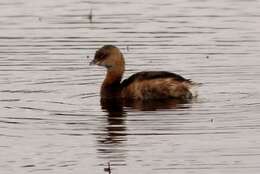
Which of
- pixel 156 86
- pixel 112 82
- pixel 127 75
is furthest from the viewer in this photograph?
pixel 127 75

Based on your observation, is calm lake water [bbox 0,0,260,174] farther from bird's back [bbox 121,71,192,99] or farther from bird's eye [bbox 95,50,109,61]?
bird's eye [bbox 95,50,109,61]

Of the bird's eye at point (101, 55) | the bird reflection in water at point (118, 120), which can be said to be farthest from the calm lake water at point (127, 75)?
the bird's eye at point (101, 55)

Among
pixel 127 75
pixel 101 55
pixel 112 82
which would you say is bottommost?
pixel 127 75

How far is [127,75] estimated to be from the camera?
19297 millimetres

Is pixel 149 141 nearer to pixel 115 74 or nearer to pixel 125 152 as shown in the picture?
pixel 125 152

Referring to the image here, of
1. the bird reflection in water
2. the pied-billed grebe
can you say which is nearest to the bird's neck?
the pied-billed grebe

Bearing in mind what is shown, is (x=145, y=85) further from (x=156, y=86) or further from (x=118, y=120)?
(x=118, y=120)

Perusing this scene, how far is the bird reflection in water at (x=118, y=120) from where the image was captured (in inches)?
529

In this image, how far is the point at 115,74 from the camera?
1805 cm

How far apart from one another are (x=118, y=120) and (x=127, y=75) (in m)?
3.77

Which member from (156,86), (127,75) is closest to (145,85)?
(156,86)

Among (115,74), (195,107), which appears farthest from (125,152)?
(115,74)

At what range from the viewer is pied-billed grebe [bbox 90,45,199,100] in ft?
55.8

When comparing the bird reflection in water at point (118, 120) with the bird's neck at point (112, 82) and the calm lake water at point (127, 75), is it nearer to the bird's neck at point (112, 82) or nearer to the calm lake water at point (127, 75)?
the calm lake water at point (127, 75)
